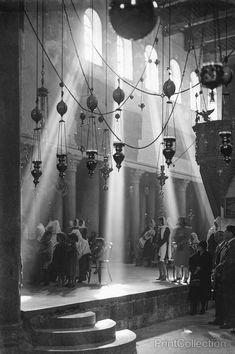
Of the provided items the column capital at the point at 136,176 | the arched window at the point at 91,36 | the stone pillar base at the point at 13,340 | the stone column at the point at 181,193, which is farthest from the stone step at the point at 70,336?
the stone column at the point at 181,193

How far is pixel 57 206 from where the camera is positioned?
54.8ft

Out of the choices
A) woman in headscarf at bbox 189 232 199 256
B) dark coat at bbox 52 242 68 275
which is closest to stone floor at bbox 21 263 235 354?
dark coat at bbox 52 242 68 275

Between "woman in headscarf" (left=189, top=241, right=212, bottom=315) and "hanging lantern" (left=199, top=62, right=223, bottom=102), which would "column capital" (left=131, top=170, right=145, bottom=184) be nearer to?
"woman in headscarf" (left=189, top=241, right=212, bottom=315)

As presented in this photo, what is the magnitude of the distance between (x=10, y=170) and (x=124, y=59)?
13.2m

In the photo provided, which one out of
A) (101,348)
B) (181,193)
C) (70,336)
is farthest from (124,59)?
(101,348)

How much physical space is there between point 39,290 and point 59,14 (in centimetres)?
965

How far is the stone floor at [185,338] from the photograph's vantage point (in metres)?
8.48

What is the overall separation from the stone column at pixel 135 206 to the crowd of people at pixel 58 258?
329 inches

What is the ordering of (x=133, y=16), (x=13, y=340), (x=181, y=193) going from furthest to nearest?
(x=181, y=193), (x=13, y=340), (x=133, y=16)

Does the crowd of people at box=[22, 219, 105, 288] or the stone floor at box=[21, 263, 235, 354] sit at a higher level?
the crowd of people at box=[22, 219, 105, 288]

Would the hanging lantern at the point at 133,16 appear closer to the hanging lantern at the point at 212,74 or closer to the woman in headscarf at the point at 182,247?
the hanging lantern at the point at 212,74

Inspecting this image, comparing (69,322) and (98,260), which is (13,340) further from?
(98,260)

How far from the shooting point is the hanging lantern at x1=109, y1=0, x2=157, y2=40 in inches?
159

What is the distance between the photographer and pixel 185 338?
9.37 m
